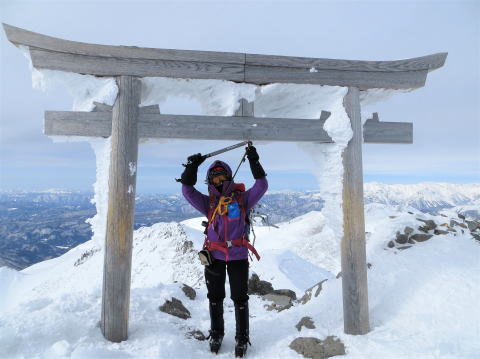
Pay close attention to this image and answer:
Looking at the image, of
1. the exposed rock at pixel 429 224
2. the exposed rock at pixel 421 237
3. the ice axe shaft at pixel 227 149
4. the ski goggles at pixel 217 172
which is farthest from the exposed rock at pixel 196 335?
the exposed rock at pixel 429 224

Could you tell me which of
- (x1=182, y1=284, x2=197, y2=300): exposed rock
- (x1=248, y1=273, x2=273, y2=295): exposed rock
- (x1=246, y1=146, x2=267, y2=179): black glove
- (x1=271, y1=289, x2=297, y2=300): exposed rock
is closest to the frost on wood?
(x1=246, y1=146, x2=267, y2=179): black glove

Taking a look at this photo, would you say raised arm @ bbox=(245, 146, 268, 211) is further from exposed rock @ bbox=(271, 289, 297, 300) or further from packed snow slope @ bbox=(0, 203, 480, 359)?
exposed rock @ bbox=(271, 289, 297, 300)

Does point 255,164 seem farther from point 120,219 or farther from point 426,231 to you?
point 426,231

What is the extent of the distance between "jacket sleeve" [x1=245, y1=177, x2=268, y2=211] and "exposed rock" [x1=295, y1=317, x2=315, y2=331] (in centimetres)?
216

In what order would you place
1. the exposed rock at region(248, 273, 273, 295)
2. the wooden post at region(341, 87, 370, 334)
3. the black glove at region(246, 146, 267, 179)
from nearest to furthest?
the black glove at region(246, 146, 267, 179) → the wooden post at region(341, 87, 370, 334) → the exposed rock at region(248, 273, 273, 295)

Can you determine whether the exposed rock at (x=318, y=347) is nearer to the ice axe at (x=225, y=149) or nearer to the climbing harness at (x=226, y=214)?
the climbing harness at (x=226, y=214)

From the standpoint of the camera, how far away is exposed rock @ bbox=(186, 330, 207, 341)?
450 cm

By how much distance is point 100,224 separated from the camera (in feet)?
13.8

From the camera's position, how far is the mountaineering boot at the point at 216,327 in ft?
13.1

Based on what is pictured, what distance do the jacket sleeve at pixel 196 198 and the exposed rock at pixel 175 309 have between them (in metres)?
2.37

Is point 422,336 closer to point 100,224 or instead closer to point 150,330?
point 150,330

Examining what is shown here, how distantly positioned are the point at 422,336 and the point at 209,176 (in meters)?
3.51

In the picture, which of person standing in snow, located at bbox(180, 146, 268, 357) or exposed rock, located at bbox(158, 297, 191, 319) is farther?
exposed rock, located at bbox(158, 297, 191, 319)

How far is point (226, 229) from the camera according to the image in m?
3.89
